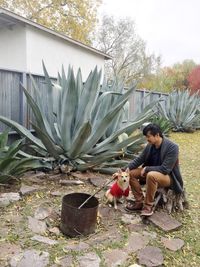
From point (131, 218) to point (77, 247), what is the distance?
0.91 m

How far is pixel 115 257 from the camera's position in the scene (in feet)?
9.79

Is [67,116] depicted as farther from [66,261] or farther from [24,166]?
[66,261]

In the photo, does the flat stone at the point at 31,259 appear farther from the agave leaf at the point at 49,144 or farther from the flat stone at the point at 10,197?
the agave leaf at the point at 49,144

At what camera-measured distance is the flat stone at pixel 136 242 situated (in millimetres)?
3159

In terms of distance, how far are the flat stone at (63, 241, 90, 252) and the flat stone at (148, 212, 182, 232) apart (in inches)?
36.7

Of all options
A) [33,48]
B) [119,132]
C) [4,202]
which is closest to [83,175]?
[119,132]

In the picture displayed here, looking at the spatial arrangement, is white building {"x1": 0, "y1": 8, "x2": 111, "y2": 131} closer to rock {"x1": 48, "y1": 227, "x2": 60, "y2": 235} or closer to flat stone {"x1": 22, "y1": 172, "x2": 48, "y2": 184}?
flat stone {"x1": 22, "y1": 172, "x2": 48, "y2": 184}

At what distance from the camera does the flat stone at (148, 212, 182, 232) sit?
11.8 ft

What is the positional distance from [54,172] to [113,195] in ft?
4.22

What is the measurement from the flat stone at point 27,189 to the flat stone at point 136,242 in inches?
55.5

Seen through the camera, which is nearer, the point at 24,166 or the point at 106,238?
the point at 106,238

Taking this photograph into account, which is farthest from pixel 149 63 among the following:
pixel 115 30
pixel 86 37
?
pixel 86 37

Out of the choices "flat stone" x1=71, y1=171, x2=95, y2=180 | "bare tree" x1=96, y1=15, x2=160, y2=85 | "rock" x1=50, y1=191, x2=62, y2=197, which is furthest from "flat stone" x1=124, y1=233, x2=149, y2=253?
A: "bare tree" x1=96, y1=15, x2=160, y2=85

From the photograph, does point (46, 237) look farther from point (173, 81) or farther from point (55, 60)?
point (173, 81)
